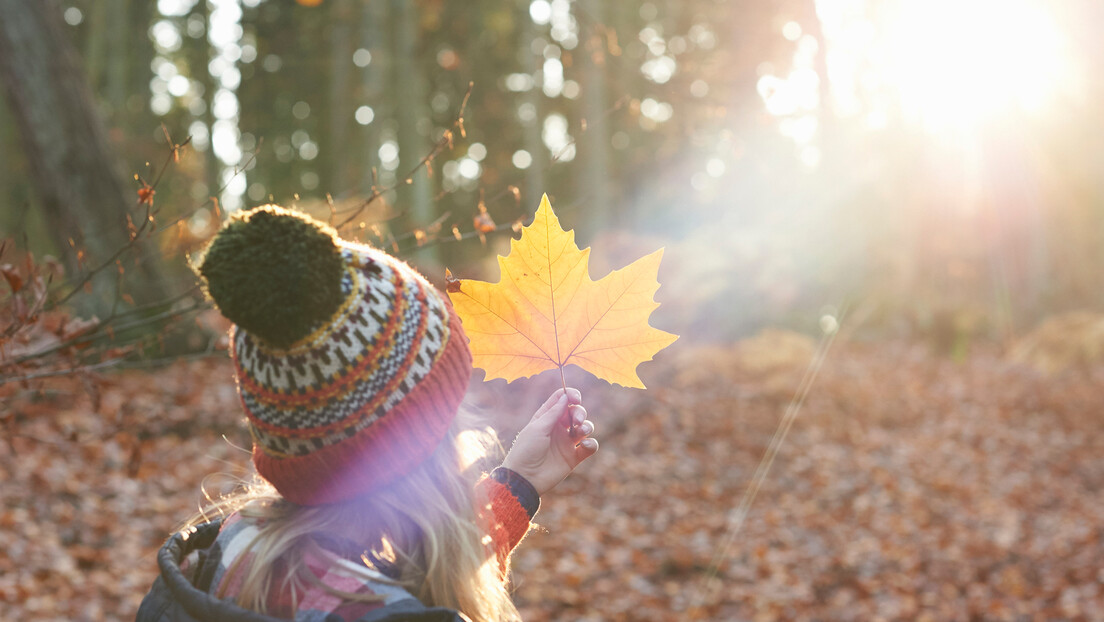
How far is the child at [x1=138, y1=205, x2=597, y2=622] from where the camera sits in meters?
1.12

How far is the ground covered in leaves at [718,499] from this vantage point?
178 inches

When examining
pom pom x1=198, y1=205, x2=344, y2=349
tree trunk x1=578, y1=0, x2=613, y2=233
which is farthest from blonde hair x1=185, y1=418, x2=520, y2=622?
tree trunk x1=578, y1=0, x2=613, y2=233

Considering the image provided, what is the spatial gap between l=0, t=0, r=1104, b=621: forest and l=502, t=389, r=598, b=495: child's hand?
2.62 ft

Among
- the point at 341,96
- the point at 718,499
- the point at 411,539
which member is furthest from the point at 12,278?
the point at 341,96

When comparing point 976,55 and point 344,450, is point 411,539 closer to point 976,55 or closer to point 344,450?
point 344,450

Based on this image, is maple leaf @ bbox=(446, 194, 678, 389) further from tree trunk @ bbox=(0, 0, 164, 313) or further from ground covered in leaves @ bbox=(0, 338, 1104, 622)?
tree trunk @ bbox=(0, 0, 164, 313)

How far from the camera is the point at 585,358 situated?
1388 millimetres

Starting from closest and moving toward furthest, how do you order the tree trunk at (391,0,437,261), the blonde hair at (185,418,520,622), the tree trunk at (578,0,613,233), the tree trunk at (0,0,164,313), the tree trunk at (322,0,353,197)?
the blonde hair at (185,418,520,622)
the tree trunk at (0,0,164,313)
the tree trunk at (578,0,613,233)
the tree trunk at (391,0,437,261)
the tree trunk at (322,0,353,197)

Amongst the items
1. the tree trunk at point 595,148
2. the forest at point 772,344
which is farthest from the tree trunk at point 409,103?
the tree trunk at point 595,148

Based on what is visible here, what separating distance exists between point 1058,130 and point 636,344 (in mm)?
6922

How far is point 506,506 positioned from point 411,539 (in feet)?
0.69

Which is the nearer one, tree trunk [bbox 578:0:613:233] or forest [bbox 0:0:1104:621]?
forest [bbox 0:0:1104:621]

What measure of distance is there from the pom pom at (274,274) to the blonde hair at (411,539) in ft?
1.22

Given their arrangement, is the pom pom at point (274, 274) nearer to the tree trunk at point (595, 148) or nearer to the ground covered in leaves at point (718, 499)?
the ground covered in leaves at point (718, 499)
